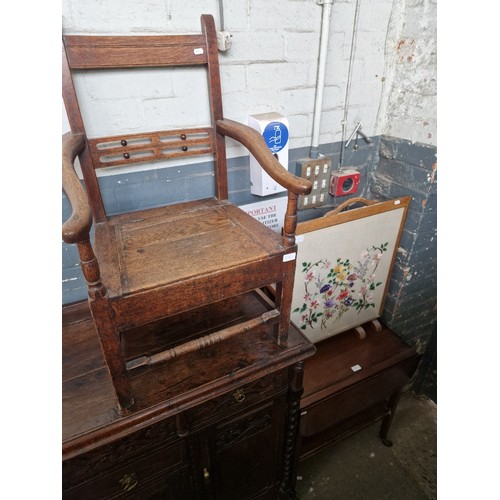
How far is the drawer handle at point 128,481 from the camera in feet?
2.79

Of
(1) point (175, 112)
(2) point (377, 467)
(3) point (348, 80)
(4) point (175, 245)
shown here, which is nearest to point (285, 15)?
(3) point (348, 80)

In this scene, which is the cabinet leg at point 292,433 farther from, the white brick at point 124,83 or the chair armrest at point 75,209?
the white brick at point 124,83

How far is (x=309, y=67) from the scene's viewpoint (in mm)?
1191

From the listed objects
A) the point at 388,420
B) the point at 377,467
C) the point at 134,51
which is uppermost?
the point at 134,51

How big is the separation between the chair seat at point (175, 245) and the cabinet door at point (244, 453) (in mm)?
500

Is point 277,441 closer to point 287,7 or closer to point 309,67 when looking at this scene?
point 309,67

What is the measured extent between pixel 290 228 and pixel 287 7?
78 cm

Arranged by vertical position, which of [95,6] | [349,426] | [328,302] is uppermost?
[95,6]

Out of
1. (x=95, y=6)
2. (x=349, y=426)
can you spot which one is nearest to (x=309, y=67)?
(x=95, y=6)

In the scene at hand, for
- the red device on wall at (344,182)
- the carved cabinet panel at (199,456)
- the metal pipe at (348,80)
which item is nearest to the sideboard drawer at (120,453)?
the carved cabinet panel at (199,456)

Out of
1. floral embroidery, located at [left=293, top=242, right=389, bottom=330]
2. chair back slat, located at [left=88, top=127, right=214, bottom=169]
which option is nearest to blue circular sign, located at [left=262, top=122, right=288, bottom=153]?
chair back slat, located at [left=88, top=127, right=214, bottom=169]

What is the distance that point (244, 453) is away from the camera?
1051 mm

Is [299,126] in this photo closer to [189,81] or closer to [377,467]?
[189,81]

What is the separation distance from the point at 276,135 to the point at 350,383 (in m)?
0.97
